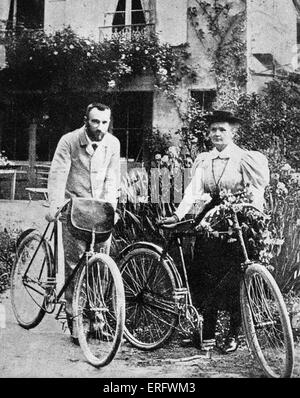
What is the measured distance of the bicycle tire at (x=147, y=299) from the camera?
2707 mm

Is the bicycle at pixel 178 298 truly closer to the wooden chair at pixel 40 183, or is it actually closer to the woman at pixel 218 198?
the woman at pixel 218 198

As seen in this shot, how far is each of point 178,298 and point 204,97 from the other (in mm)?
1226

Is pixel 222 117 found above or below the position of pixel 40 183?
above

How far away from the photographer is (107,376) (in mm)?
2600

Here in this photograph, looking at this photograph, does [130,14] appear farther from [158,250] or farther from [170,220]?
[158,250]

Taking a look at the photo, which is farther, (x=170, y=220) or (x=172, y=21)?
(x=172, y=21)

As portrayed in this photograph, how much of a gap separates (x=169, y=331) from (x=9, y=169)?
1431 millimetres

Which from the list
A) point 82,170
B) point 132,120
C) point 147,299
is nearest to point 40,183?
point 82,170

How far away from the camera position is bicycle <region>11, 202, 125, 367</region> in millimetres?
2479

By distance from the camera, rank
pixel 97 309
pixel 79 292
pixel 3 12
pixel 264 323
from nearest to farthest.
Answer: pixel 264 323 → pixel 97 309 → pixel 79 292 → pixel 3 12

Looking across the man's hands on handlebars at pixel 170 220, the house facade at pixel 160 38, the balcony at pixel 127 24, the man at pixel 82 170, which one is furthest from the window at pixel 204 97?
the man's hands on handlebars at pixel 170 220

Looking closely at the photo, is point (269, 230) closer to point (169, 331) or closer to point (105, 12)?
point (169, 331)

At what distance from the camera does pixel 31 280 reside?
3010mm

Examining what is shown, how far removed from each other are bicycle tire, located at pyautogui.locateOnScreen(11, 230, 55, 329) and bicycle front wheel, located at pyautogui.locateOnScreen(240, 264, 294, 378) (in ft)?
3.69
